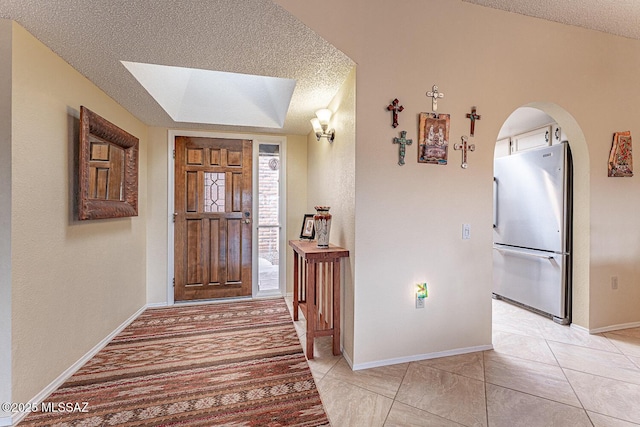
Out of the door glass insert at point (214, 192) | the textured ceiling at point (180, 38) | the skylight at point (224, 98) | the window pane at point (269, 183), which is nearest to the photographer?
the textured ceiling at point (180, 38)

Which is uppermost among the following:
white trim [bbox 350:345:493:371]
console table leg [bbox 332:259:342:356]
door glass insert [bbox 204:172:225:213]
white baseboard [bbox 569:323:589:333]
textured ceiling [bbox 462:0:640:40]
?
→ textured ceiling [bbox 462:0:640:40]

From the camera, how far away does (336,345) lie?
2.20 metres

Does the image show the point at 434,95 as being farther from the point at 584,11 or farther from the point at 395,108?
the point at 584,11

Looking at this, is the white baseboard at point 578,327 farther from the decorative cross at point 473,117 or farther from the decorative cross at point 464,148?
the decorative cross at point 473,117

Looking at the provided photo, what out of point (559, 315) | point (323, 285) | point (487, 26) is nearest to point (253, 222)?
point (323, 285)

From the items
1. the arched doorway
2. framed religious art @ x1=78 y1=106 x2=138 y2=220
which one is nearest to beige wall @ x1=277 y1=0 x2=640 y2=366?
the arched doorway

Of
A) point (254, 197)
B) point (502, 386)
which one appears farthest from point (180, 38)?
point (502, 386)

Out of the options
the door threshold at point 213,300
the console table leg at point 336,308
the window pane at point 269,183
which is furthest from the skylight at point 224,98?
the door threshold at point 213,300

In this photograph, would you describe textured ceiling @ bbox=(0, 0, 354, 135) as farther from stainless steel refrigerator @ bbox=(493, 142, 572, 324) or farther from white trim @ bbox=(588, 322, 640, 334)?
white trim @ bbox=(588, 322, 640, 334)

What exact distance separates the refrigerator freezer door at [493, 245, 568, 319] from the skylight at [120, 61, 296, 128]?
9.94ft

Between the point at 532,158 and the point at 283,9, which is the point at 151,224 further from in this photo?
the point at 532,158

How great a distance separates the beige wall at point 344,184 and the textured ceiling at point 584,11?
125 centimetres

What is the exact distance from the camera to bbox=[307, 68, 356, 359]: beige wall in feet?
6.68

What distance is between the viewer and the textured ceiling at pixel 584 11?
216 centimetres
